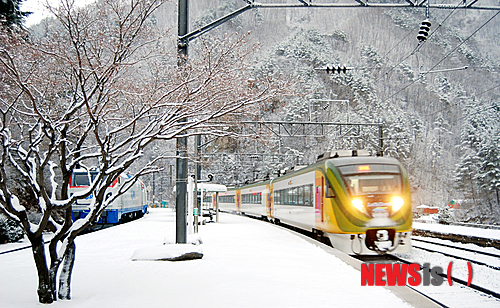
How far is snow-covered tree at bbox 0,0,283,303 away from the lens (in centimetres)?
646

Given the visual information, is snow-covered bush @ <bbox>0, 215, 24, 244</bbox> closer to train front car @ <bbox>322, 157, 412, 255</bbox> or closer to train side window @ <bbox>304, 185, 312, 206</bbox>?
train side window @ <bbox>304, 185, 312, 206</bbox>

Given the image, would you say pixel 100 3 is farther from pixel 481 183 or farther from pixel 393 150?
pixel 393 150

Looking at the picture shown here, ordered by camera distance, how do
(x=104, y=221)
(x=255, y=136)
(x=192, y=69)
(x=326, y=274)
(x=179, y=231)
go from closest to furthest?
(x=192, y=69) → (x=255, y=136) → (x=326, y=274) → (x=179, y=231) → (x=104, y=221)

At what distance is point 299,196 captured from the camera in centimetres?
1847

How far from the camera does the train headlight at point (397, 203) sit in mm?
12500

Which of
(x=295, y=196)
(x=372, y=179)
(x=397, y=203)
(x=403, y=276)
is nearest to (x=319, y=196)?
(x=372, y=179)

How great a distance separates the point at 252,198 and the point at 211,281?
1069 inches

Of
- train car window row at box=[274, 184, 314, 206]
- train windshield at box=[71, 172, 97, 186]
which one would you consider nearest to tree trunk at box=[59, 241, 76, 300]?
train car window row at box=[274, 184, 314, 206]

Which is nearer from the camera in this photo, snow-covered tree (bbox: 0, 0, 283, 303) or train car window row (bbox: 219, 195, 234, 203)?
snow-covered tree (bbox: 0, 0, 283, 303)

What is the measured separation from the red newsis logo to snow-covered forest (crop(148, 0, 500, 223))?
3.17 meters

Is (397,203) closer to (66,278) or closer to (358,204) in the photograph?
(358,204)

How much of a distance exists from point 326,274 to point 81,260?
19.3ft

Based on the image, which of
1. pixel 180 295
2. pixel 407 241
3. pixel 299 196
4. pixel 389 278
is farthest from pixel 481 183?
pixel 180 295

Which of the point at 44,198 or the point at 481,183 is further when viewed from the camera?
the point at 481,183
